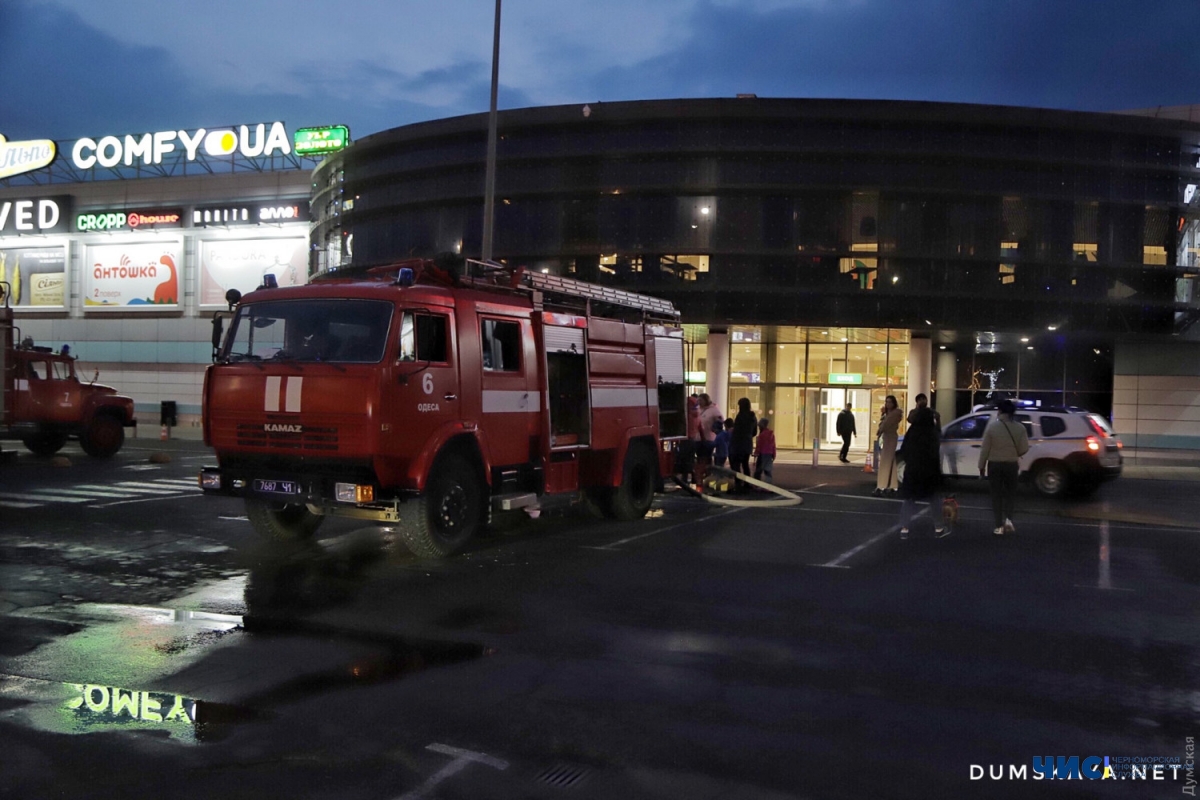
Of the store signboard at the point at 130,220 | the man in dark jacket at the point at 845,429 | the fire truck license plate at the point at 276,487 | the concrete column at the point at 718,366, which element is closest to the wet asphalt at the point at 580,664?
the fire truck license plate at the point at 276,487

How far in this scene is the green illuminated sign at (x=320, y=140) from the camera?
44812 millimetres

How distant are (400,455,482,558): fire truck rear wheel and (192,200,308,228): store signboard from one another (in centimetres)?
3759

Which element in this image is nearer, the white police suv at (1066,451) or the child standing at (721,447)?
the white police suv at (1066,451)

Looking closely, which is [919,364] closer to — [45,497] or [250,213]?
[45,497]

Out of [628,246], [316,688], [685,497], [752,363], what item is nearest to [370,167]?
[628,246]

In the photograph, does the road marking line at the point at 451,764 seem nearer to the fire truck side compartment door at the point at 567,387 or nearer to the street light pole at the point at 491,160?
the fire truck side compartment door at the point at 567,387

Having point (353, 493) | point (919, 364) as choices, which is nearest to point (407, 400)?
point (353, 493)

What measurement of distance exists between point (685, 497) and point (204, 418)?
9259mm

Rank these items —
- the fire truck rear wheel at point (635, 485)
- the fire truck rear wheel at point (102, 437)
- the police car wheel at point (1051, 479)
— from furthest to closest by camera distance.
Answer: the fire truck rear wheel at point (102, 437) → the police car wheel at point (1051, 479) → the fire truck rear wheel at point (635, 485)

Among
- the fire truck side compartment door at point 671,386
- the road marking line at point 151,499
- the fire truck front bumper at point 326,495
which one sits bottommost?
the road marking line at point 151,499

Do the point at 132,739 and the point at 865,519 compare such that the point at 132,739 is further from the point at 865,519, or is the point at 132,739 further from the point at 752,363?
the point at 752,363

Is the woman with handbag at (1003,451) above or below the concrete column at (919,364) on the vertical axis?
below

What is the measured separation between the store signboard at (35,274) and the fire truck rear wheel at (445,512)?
159ft

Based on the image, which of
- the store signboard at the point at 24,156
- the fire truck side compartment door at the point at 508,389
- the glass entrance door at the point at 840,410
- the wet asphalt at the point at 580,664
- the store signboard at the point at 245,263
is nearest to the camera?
the wet asphalt at the point at 580,664
